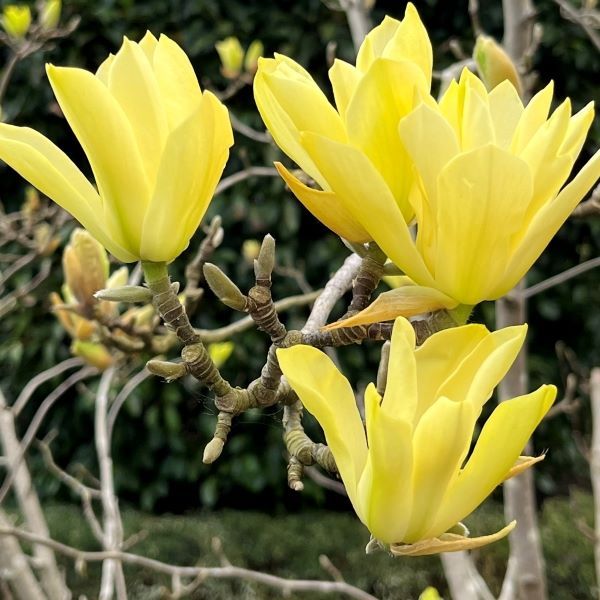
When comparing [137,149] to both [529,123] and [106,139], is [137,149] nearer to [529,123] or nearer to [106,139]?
[106,139]

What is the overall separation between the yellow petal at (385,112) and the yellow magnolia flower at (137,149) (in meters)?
0.07

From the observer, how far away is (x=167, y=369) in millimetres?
423

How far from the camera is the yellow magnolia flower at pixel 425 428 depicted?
13.9 inches

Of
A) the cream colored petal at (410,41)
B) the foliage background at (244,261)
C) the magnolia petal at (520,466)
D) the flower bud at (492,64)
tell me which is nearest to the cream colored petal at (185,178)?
the cream colored petal at (410,41)

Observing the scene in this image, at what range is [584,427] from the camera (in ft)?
10.6

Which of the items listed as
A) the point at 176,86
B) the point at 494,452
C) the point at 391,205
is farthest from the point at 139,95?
the point at 494,452

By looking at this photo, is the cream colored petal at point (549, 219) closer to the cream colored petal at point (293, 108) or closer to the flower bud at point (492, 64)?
the cream colored petal at point (293, 108)

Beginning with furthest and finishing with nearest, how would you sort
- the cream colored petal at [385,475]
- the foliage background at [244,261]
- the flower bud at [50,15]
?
the foliage background at [244,261] < the flower bud at [50,15] < the cream colored petal at [385,475]

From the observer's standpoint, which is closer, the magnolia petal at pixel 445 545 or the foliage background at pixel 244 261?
the magnolia petal at pixel 445 545

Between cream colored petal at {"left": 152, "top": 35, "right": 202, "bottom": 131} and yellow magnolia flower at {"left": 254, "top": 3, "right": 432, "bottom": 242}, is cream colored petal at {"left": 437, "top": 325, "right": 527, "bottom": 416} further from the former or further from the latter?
cream colored petal at {"left": 152, "top": 35, "right": 202, "bottom": 131}

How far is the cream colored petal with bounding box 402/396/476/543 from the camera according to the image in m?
0.35

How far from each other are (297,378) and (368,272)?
4.0 inches

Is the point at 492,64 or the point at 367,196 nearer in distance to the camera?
the point at 367,196

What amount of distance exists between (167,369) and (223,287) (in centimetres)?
6
